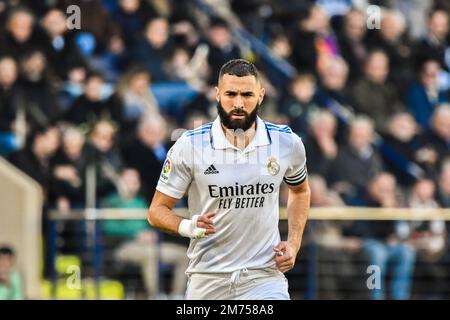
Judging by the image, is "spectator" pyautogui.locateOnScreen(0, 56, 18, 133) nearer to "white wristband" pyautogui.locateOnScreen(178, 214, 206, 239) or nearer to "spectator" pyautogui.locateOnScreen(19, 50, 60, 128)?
"spectator" pyautogui.locateOnScreen(19, 50, 60, 128)

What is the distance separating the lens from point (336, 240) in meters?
14.1

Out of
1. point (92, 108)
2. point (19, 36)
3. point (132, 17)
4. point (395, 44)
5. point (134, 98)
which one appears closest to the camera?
point (92, 108)

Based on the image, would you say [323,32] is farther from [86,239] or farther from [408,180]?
[86,239]

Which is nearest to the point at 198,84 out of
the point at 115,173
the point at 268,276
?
the point at 115,173

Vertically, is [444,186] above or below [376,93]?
below

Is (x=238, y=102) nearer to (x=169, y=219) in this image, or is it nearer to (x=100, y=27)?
(x=169, y=219)

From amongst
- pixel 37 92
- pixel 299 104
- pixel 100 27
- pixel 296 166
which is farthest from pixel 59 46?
pixel 296 166

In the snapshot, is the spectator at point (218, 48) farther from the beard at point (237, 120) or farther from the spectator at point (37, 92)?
the beard at point (237, 120)

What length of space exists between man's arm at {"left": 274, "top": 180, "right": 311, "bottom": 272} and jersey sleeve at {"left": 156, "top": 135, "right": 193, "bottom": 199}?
736 millimetres

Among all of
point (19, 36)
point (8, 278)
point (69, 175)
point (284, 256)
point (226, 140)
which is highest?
point (19, 36)

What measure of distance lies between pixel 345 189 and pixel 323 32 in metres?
2.27

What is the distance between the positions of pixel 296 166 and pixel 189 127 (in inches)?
231

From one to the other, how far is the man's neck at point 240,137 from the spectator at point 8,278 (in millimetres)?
5491

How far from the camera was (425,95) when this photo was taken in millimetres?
15406
